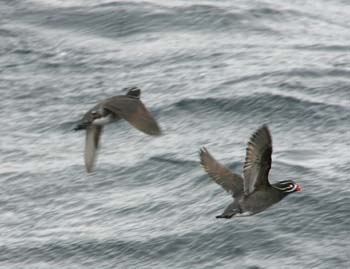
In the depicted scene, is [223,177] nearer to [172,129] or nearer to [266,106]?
[172,129]

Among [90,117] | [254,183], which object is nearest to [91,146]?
[90,117]

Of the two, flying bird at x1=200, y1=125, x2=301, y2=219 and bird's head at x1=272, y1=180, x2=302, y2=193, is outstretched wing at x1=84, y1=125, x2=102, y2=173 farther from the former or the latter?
bird's head at x1=272, y1=180, x2=302, y2=193

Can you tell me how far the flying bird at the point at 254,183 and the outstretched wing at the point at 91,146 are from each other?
5.98 feet

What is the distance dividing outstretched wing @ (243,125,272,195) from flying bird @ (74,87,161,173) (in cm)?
138

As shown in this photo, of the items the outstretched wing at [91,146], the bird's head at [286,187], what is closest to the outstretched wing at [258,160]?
the bird's head at [286,187]

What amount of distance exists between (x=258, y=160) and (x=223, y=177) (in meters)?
1.46

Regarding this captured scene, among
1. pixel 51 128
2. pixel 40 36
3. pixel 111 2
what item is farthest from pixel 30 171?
pixel 111 2

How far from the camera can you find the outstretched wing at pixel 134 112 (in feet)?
53.4

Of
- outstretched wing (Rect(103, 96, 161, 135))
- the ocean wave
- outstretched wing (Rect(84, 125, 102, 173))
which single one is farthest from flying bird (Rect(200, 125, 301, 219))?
the ocean wave

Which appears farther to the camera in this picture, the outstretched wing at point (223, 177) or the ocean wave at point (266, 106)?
the ocean wave at point (266, 106)

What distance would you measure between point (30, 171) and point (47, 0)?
1021 cm

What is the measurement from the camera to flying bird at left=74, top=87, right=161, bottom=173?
16337mm

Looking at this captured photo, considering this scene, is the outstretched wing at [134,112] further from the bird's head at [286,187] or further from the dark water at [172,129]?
the dark water at [172,129]

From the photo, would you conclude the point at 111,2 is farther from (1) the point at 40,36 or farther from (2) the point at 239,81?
(2) the point at 239,81
